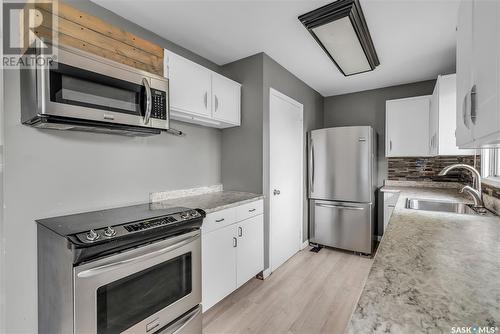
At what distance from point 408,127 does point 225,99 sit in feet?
8.34

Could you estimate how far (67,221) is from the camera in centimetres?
143

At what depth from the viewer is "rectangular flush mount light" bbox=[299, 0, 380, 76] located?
1779mm

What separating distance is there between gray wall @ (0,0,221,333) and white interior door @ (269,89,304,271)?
1182 millimetres

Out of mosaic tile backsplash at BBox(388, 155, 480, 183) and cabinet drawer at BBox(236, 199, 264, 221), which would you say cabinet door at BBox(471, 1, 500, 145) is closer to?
cabinet drawer at BBox(236, 199, 264, 221)

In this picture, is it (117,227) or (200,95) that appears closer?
(117,227)

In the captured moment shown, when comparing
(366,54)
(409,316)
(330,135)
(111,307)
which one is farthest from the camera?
(330,135)

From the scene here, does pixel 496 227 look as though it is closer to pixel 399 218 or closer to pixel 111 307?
pixel 399 218

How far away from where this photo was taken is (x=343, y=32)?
6.63ft

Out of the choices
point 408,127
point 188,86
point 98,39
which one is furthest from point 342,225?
point 98,39

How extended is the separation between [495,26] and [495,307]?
0.72 metres

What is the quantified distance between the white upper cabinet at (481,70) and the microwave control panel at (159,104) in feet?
5.59

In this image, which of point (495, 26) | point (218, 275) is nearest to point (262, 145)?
point (218, 275)

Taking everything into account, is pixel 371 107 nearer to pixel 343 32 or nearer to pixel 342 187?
pixel 342 187

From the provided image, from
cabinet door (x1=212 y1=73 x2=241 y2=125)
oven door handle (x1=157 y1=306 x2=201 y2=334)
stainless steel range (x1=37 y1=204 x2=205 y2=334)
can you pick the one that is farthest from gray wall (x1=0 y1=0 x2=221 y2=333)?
oven door handle (x1=157 y1=306 x2=201 y2=334)
